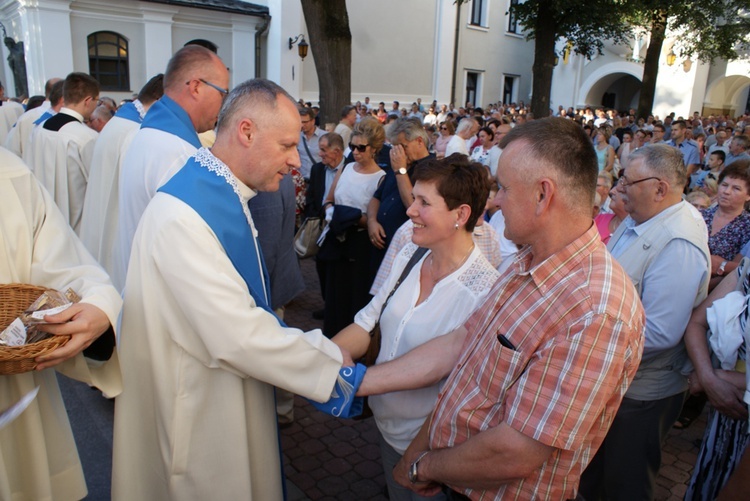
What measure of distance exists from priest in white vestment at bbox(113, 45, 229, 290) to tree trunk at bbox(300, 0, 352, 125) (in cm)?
739

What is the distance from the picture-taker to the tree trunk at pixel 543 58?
13891mm

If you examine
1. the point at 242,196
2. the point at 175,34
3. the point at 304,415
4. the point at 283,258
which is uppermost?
the point at 175,34

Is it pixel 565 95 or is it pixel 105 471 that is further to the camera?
pixel 565 95

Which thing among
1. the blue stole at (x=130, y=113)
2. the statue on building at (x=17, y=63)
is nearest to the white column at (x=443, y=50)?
the statue on building at (x=17, y=63)

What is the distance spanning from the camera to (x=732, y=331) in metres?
2.46

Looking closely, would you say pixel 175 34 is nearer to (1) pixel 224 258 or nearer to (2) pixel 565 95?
(2) pixel 565 95

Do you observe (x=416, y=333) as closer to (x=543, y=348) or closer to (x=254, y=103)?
(x=543, y=348)

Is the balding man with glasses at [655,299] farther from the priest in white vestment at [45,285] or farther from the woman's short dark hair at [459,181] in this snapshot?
the priest in white vestment at [45,285]

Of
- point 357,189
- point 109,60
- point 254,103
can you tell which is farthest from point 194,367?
point 109,60

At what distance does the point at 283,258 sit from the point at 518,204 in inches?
105

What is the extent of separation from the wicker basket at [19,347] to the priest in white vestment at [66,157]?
4046 millimetres

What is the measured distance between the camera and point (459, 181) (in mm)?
2555

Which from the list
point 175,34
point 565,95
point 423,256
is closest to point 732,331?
point 423,256

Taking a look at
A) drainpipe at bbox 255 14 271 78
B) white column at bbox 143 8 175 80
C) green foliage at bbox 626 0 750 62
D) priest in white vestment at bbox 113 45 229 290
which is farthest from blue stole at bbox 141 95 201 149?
drainpipe at bbox 255 14 271 78
